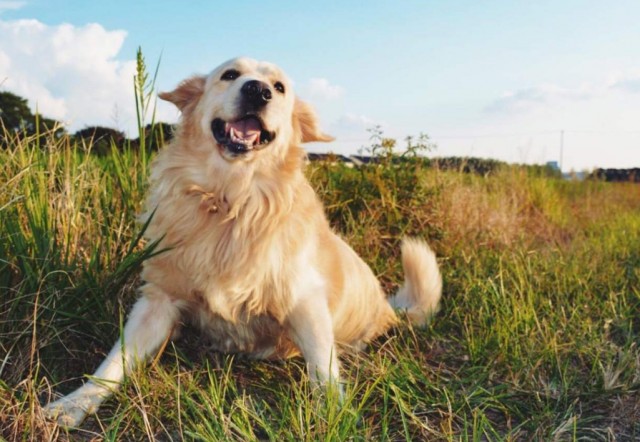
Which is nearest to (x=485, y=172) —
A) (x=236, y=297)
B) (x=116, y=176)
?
(x=116, y=176)

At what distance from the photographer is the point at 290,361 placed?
2.78 m

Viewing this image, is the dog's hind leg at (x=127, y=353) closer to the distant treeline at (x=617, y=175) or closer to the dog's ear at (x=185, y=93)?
the dog's ear at (x=185, y=93)

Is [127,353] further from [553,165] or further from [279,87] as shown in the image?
[553,165]

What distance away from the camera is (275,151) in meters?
2.60

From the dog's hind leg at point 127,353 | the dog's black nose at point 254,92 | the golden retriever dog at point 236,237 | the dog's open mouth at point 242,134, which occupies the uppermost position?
the dog's black nose at point 254,92

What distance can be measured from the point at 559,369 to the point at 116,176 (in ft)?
7.74

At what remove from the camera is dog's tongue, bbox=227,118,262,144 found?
99.7 inches

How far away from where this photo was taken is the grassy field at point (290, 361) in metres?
2.11

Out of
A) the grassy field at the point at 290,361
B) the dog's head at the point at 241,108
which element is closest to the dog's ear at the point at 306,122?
the dog's head at the point at 241,108

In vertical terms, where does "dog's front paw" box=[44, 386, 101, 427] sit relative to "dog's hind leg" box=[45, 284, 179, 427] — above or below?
below

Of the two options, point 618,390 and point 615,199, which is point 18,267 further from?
point 615,199

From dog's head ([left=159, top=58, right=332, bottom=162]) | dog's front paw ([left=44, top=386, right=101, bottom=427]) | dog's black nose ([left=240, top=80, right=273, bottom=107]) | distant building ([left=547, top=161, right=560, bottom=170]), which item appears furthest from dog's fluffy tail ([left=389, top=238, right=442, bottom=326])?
distant building ([left=547, top=161, right=560, bottom=170])

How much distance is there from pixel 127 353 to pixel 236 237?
0.59 metres

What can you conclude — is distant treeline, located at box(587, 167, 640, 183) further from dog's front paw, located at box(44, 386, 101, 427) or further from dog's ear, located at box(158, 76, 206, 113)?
dog's front paw, located at box(44, 386, 101, 427)
